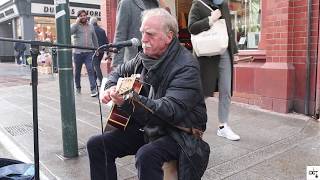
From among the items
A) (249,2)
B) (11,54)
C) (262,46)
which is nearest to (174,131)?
(262,46)

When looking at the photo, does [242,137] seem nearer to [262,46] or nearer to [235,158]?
[235,158]

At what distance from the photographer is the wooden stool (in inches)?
100

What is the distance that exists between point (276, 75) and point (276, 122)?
0.82 m

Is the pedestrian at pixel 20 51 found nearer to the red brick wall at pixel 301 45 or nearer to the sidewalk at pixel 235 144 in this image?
the sidewalk at pixel 235 144

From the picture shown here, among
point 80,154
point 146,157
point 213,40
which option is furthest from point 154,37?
point 80,154

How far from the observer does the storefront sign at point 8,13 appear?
2657 cm

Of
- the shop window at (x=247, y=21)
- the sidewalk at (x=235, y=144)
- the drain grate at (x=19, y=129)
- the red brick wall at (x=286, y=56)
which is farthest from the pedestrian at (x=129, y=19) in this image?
the shop window at (x=247, y=21)

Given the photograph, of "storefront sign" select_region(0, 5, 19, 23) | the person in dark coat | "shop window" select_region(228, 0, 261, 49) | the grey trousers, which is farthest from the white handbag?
"storefront sign" select_region(0, 5, 19, 23)

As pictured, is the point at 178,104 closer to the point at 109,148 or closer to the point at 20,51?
the point at 109,148

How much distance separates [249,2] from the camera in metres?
6.95

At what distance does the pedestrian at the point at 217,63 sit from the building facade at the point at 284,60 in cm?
146

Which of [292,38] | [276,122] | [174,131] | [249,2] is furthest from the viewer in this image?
[249,2]

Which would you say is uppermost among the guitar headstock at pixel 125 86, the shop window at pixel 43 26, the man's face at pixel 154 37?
the shop window at pixel 43 26

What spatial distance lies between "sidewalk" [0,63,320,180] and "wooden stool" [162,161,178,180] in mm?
1021
